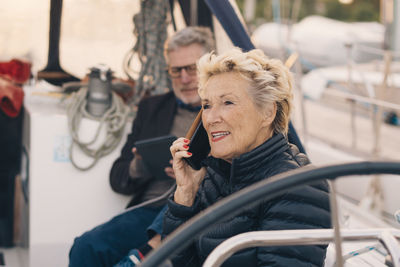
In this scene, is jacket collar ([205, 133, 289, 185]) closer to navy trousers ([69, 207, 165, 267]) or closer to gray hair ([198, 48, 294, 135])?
gray hair ([198, 48, 294, 135])

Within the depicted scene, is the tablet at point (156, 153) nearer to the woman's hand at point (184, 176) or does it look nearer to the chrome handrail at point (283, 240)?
the woman's hand at point (184, 176)

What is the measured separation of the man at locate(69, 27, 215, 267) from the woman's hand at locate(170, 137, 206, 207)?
59 cm

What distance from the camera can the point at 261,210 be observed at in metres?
1.49

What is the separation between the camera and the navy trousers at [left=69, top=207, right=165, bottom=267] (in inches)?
85.7

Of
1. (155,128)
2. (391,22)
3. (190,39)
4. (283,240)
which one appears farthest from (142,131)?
(391,22)

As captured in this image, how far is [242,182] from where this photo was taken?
62.6 inches

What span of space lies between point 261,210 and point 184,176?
373mm

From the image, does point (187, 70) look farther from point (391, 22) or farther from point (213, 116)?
point (391, 22)

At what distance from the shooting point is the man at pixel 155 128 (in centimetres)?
238

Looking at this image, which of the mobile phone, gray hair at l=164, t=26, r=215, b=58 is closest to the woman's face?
the mobile phone

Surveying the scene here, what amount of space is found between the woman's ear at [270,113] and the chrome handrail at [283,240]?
0.53 metres

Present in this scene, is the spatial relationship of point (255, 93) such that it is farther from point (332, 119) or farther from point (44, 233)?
point (332, 119)

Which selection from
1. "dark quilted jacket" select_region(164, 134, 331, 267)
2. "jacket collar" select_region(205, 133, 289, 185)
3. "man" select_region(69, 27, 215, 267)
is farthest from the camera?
"man" select_region(69, 27, 215, 267)

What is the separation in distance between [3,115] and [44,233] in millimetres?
929
